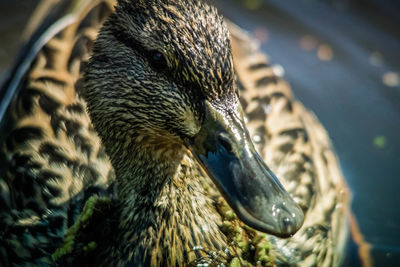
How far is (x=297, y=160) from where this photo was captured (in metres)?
3.13

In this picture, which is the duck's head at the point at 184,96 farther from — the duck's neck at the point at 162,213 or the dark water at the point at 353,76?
the dark water at the point at 353,76

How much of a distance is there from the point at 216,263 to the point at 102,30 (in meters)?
1.27

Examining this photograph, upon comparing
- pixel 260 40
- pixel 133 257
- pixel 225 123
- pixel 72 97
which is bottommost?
pixel 133 257

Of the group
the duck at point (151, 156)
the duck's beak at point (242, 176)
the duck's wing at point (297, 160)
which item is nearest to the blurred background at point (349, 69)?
the duck's wing at point (297, 160)

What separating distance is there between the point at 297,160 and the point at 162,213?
112cm

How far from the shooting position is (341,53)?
502 centimetres

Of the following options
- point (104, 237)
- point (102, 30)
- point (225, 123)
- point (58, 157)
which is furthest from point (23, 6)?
point (225, 123)

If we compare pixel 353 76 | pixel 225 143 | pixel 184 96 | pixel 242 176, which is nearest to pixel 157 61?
pixel 184 96

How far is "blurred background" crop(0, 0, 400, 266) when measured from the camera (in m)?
3.87

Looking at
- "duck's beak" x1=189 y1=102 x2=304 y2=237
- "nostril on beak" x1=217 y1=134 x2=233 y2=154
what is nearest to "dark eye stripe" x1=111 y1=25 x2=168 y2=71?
"duck's beak" x1=189 y1=102 x2=304 y2=237

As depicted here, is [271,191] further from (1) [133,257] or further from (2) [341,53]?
(2) [341,53]

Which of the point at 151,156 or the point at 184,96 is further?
the point at 151,156

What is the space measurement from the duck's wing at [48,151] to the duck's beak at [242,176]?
3.09ft

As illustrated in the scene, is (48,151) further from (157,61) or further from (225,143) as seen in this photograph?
(225,143)
